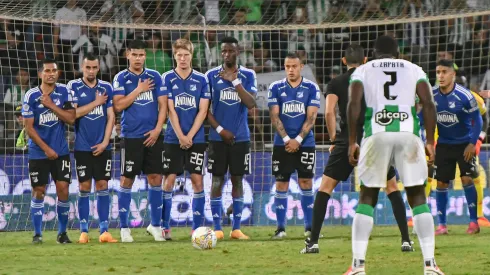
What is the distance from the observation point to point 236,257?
10.1 m

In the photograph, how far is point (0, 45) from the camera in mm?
17203

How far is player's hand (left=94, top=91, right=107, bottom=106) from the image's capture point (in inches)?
508

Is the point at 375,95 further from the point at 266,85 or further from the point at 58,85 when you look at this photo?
the point at 266,85

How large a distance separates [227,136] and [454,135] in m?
3.20

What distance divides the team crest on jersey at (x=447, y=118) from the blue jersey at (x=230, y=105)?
2630 mm

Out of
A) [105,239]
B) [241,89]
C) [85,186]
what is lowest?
[105,239]

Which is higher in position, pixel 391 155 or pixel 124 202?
pixel 391 155

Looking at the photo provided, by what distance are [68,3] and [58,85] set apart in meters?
4.83

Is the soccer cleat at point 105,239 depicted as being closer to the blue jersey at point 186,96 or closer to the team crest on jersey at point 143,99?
the blue jersey at point 186,96

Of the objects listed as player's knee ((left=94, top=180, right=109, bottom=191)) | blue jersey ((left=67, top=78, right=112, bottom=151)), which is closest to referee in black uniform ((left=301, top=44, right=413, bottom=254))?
player's knee ((left=94, top=180, right=109, bottom=191))

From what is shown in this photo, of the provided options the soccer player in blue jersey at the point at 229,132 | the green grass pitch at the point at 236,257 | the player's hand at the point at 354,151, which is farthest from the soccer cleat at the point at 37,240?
the player's hand at the point at 354,151

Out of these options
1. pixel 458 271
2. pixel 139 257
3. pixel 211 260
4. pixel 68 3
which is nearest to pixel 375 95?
pixel 458 271

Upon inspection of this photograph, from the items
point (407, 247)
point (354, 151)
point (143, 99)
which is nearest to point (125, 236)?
point (143, 99)

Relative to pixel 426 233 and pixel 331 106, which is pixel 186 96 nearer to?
pixel 331 106
